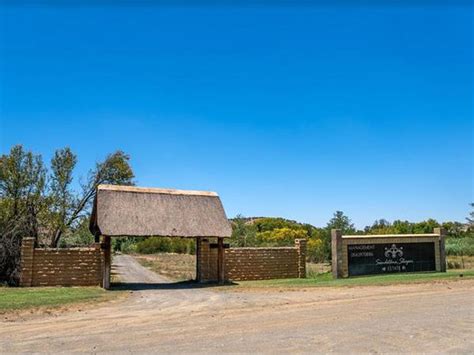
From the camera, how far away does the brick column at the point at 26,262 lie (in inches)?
834

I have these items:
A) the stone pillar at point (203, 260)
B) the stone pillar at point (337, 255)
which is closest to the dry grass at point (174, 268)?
the stone pillar at point (203, 260)

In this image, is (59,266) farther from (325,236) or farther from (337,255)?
(325,236)

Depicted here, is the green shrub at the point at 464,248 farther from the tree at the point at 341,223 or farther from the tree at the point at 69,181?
the tree at the point at 69,181

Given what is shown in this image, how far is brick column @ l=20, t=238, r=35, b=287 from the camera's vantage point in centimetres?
2117

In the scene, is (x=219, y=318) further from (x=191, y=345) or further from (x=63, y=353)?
(x=63, y=353)

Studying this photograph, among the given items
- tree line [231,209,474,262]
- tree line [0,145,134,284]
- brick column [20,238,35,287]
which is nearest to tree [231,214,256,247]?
tree line [231,209,474,262]

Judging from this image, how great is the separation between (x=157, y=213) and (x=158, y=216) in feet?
0.68

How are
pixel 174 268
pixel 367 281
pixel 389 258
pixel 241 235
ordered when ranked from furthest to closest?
1. pixel 241 235
2. pixel 174 268
3. pixel 389 258
4. pixel 367 281

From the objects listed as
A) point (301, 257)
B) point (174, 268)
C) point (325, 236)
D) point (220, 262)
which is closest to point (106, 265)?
point (220, 262)

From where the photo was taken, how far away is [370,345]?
30.1 feet

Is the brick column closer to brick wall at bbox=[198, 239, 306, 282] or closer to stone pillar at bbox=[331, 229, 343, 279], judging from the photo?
brick wall at bbox=[198, 239, 306, 282]

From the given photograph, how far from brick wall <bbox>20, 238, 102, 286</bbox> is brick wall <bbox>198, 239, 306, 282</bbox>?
5399 millimetres

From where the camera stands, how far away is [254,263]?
26.2m

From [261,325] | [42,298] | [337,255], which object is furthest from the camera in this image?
[337,255]
